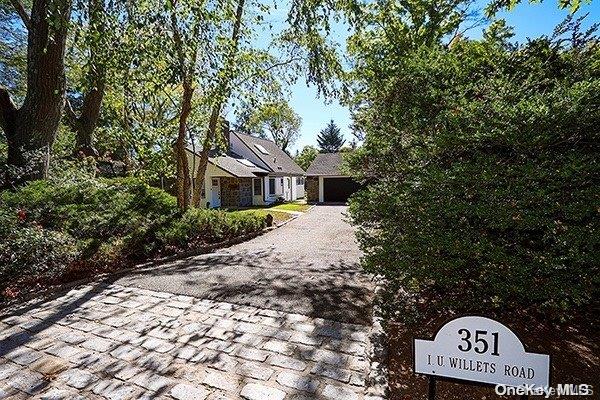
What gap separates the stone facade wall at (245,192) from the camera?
2431cm

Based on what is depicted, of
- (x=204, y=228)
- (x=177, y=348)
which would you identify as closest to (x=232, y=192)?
(x=204, y=228)

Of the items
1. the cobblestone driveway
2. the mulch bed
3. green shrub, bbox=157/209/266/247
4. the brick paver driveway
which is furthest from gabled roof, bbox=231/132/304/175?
the mulch bed

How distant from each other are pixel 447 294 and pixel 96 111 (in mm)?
11004

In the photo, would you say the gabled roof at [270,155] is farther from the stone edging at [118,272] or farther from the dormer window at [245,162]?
the stone edging at [118,272]

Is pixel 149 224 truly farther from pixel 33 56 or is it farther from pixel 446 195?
pixel 446 195

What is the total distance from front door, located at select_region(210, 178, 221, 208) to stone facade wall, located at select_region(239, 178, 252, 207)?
169cm

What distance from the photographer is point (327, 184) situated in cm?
2744

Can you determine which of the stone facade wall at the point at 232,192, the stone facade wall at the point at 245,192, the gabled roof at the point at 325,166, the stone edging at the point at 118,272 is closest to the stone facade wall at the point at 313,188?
the gabled roof at the point at 325,166

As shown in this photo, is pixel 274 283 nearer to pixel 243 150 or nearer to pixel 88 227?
pixel 88 227

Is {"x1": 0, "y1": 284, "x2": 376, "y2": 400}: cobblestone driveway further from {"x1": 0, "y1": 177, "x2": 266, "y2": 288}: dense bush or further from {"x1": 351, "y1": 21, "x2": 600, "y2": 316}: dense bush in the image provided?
{"x1": 351, "y1": 21, "x2": 600, "y2": 316}: dense bush

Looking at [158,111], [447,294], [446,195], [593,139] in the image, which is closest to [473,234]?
[446,195]

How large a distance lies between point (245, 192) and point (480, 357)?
23.3m

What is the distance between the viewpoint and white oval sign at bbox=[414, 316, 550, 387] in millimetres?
1875

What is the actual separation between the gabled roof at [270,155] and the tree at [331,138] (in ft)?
69.9
